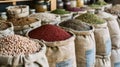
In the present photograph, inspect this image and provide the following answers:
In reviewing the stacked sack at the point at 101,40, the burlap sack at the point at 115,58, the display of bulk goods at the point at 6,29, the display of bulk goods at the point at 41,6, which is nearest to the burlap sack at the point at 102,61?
the stacked sack at the point at 101,40

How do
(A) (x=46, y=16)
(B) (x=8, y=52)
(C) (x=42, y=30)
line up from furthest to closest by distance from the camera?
(A) (x=46, y=16) → (C) (x=42, y=30) → (B) (x=8, y=52)

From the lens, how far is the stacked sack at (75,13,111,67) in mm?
1905

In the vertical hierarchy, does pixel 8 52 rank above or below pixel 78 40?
above

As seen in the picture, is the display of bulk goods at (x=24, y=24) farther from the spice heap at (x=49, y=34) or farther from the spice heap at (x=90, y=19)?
the spice heap at (x=90, y=19)

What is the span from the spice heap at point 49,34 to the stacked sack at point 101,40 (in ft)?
1.39

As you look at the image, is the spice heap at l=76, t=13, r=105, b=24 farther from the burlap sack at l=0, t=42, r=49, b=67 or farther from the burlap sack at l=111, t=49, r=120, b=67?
the burlap sack at l=0, t=42, r=49, b=67

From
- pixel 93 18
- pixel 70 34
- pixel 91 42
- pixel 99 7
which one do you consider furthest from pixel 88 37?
pixel 99 7

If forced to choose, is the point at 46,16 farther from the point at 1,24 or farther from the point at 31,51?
the point at 31,51

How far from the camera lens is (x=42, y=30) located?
152 cm

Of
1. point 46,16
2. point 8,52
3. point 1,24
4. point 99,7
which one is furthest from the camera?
point 99,7

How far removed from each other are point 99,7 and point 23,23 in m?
1.28

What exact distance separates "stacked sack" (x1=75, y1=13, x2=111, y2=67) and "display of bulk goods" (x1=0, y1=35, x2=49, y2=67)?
71 centimetres

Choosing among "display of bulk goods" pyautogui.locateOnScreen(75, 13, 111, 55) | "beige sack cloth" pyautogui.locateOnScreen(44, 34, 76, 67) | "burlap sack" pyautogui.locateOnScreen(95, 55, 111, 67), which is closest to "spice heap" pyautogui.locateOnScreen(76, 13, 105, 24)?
"display of bulk goods" pyautogui.locateOnScreen(75, 13, 111, 55)

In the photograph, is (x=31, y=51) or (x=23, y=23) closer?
(x=31, y=51)
